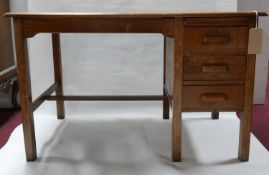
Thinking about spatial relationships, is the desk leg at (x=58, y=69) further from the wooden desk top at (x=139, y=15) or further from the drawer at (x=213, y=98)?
the drawer at (x=213, y=98)

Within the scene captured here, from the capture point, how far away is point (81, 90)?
234 cm

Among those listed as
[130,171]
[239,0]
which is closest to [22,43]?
[130,171]

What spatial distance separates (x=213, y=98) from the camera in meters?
1.54

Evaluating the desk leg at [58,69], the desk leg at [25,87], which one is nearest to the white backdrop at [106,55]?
the desk leg at [58,69]

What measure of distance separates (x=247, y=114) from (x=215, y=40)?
369mm

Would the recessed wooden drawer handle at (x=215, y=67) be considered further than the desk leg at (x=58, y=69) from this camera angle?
No

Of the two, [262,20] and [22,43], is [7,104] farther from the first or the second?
[262,20]

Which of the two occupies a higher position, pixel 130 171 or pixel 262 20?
pixel 262 20

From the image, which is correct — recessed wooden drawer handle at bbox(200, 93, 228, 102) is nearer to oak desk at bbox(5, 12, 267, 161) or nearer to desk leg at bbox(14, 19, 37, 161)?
oak desk at bbox(5, 12, 267, 161)

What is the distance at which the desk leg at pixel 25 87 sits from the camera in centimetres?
153

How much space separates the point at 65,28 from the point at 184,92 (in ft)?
1.95

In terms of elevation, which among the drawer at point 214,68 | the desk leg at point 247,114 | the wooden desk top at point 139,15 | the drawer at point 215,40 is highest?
the wooden desk top at point 139,15

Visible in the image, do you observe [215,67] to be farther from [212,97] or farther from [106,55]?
[106,55]

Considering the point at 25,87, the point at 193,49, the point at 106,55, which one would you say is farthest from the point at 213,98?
the point at 106,55
